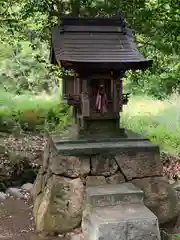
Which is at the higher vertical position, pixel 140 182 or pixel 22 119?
pixel 140 182

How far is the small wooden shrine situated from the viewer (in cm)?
518

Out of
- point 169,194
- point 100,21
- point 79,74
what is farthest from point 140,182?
point 100,21

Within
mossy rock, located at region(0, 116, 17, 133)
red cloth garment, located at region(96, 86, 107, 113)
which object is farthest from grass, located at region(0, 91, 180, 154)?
red cloth garment, located at region(96, 86, 107, 113)

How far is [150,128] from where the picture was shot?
11.1m

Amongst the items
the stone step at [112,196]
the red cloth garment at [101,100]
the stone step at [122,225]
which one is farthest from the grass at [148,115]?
the stone step at [122,225]

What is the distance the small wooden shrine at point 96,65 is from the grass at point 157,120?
4.25 metres

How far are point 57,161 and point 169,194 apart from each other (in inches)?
69.5

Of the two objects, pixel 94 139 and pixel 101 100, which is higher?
pixel 101 100

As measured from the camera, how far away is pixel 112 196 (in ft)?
15.3

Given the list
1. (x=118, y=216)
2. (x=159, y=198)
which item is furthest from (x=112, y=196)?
(x=159, y=198)

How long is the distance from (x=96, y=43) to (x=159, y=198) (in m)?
2.56

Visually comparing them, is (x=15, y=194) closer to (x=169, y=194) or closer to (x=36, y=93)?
(x=169, y=194)

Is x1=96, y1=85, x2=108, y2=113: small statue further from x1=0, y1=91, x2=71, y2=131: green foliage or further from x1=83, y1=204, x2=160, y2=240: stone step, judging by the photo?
x1=0, y1=91, x2=71, y2=131: green foliage

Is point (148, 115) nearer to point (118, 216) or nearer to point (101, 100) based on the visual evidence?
point (101, 100)
